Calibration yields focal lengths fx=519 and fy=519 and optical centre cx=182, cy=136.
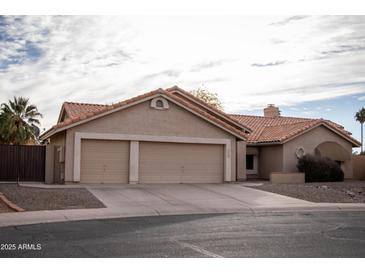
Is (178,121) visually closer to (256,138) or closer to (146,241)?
(256,138)

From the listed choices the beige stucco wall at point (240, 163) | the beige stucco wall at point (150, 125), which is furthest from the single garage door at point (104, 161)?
the beige stucco wall at point (240, 163)

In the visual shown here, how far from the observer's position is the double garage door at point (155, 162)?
→ 22406 mm

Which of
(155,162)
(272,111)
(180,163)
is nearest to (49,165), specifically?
(155,162)

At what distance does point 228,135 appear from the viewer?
25.3 m

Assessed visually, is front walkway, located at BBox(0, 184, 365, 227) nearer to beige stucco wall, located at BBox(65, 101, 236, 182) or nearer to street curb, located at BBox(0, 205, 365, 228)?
street curb, located at BBox(0, 205, 365, 228)

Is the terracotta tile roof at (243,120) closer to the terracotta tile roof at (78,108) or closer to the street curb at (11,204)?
the terracotta tile roof at (78,108)

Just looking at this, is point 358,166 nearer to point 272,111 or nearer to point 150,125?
point 272,111

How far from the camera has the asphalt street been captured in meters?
9.19

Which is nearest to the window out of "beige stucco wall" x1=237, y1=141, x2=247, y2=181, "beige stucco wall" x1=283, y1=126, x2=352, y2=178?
"beige stucco wall" x1=283, y1=126, x2=352, y2=178

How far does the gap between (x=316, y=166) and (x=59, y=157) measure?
44.7 ft

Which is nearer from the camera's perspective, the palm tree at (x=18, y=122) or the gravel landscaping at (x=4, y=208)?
the gravel landscaping at (x=4, y=208)

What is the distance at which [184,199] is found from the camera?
18.2 m

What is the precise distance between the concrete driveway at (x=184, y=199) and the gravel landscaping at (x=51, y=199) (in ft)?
Answer: 1.72
